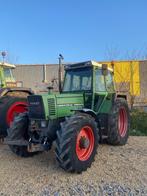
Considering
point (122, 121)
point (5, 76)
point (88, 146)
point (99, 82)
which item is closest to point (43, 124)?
point (88, 146)

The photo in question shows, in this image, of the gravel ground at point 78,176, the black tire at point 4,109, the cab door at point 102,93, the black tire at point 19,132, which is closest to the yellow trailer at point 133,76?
the cab door at point 102,93

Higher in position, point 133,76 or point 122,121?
point 133,76

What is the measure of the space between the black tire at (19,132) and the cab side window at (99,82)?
71.1 inches

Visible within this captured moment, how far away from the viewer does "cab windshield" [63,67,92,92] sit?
811 cm

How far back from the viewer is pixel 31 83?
21688 millimetres

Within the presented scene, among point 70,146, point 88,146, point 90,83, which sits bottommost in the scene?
point 88,146

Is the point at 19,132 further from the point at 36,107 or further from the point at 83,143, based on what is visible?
the point at 83,143

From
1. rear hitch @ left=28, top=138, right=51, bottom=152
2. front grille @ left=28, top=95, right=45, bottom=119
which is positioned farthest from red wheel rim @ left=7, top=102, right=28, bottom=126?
rear hitch @ left=28, top=138, right=51, bottom=152

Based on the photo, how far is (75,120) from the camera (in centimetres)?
654

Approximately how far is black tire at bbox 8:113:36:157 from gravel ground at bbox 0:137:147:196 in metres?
0.16

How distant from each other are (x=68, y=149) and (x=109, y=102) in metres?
2.63

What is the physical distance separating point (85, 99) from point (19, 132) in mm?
1670

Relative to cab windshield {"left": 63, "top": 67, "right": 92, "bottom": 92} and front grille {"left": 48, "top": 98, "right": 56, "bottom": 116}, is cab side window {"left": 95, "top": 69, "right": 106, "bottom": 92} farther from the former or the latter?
front grille {"left": 48, "top": 98, "right": 56, "bottom": 116}

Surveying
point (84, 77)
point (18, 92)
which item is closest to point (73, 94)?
point (84, 77)
